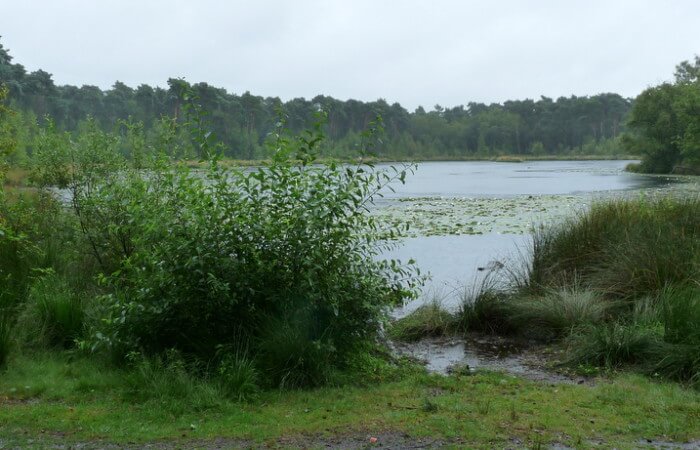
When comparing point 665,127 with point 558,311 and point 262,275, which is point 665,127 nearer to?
point 558,311

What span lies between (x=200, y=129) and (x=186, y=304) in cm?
194

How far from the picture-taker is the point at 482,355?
8.93 meters

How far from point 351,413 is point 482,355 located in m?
3.49

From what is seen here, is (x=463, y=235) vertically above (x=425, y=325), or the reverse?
(x=463, y=235)

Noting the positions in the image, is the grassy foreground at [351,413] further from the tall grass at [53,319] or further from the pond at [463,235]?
the pond at [463,235]

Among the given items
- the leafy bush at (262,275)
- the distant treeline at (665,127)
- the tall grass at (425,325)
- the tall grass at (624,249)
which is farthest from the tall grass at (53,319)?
the distant treeline at (665,127)

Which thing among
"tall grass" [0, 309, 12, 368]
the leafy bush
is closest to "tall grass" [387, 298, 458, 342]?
the leafy bush

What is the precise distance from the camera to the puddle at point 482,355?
7919 mm

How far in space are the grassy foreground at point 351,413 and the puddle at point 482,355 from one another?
2.65 feet

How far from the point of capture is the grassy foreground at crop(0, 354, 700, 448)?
5184 mm

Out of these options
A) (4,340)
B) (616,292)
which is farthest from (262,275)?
(616,292)

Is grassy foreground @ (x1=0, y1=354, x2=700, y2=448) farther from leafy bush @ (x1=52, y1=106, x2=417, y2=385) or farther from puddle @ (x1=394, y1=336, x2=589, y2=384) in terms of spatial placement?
puddle @ (x1=394, y1=336, x2=589, y2=384)

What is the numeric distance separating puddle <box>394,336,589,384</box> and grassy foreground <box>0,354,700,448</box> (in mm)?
807

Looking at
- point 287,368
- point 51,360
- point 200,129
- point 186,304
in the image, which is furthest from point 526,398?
point 51,360
